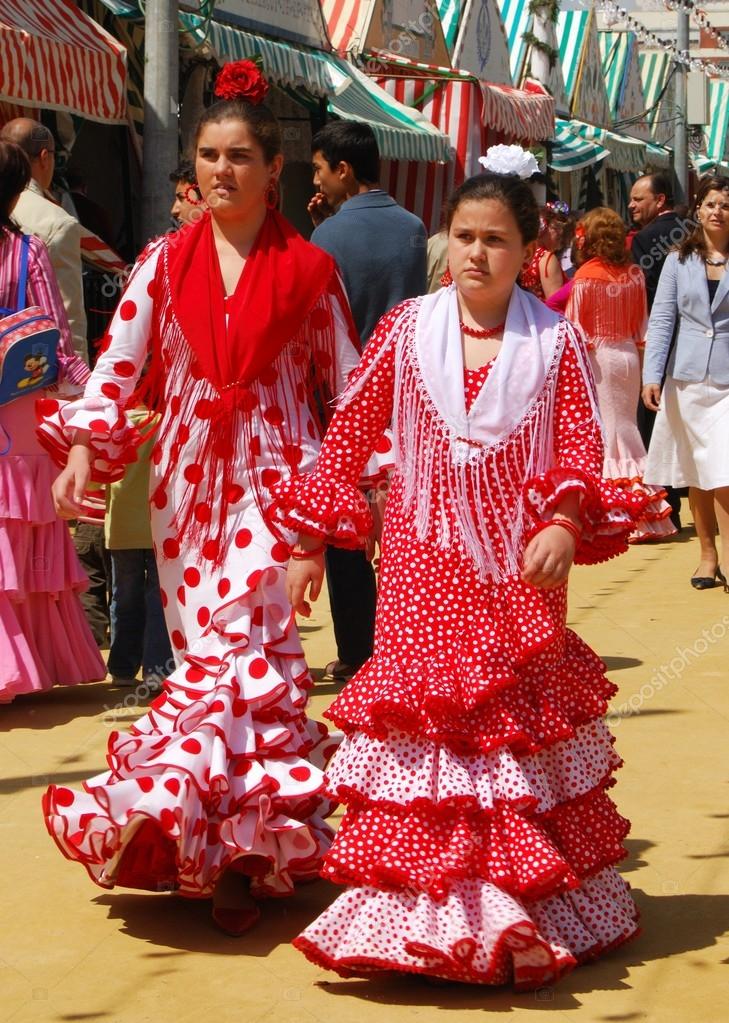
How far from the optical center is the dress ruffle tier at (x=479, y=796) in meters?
3.68

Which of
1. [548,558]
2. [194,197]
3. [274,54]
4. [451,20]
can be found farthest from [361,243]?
[451,20]

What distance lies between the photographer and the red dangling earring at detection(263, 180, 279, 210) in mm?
4602

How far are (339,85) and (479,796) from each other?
38.5ft

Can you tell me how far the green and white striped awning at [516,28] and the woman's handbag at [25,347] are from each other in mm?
17321

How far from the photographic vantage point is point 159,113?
1074cm

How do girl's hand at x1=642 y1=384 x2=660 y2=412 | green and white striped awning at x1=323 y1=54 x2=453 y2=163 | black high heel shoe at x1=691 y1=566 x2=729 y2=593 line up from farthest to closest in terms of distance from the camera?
green and white striped awning at x1=323 y1=54 x2=453 y2=163, black high heel shoe at x1=691 y1=566 x2=729 y2=593, girl's hand at x1=642 y1=384 x2=660 y2=412

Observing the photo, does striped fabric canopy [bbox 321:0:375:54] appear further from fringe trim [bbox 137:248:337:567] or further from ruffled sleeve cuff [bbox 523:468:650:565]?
ruffled sleeve cuff [bbox 523:468:650:565]

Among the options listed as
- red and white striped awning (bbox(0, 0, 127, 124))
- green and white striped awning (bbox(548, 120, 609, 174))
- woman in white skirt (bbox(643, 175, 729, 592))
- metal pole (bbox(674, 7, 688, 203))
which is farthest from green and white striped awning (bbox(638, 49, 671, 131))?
woman in white skirt (bbox(643, 175, 729, 592))

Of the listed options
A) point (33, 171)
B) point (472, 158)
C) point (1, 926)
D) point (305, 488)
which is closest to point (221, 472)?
point (305, 488)

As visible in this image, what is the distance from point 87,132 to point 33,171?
615 cm

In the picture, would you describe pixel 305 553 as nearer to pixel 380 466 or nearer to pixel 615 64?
pixel 380 466

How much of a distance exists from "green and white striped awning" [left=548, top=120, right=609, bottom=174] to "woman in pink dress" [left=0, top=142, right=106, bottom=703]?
16.0 metres

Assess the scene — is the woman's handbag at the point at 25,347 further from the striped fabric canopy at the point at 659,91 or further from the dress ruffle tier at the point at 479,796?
Answer: the striped fabric canopy at the point at 659,91

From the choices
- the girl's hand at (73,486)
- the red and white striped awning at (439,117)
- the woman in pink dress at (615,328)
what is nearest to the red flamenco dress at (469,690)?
the girl's hand at (73,486)
